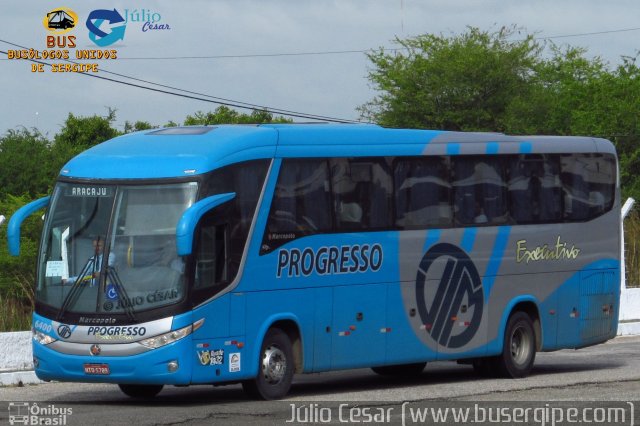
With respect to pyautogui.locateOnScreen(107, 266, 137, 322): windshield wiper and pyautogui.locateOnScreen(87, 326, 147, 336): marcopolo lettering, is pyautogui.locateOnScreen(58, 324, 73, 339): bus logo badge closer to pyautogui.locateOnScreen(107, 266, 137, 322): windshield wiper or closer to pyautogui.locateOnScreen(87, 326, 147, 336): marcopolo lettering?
pyautogui.locateOnScreen(87, 326, 147, 336): marcopolo lettering

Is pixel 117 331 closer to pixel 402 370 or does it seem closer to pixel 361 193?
pixel 361 193

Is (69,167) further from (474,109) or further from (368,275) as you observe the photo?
(474,109)

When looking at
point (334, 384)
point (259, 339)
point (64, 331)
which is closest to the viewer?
point (64, 331)

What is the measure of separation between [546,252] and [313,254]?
4.77 meters

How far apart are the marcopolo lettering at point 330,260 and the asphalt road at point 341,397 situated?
1.53 meters

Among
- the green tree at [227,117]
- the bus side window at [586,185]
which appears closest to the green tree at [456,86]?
the green tree at [227,117]

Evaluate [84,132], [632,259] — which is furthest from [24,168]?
[632,259]

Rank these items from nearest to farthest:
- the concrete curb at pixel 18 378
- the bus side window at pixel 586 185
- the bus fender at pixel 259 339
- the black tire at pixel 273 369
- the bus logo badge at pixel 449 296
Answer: the bus fender at pixel 259 339 < the black tire at pixel 273 369 < the bus logo badge at pixel 449 296 < the concrete curb at pixel 18 378 < the bus side window at pixel 586 185

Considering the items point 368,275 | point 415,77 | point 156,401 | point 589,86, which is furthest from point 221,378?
point 415,77

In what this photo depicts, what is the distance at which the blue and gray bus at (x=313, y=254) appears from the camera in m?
15.4

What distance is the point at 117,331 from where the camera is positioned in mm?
15258

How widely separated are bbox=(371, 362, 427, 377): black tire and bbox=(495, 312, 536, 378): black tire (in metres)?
1.27

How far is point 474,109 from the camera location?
6394cm

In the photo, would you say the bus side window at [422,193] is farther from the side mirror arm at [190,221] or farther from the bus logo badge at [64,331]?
the bus logo badge at [64,331]
